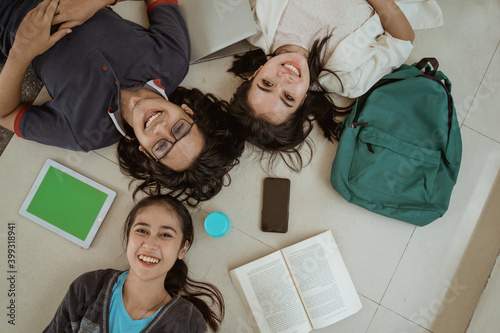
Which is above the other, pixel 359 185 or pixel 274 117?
pixel 274 117

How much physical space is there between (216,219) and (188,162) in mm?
323

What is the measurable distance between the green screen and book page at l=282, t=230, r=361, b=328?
0.91 meters

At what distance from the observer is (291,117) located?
1398 mm

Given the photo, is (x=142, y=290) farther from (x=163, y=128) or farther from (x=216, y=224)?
(x=163, y=128)

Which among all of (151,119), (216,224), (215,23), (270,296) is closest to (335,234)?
(270,296)

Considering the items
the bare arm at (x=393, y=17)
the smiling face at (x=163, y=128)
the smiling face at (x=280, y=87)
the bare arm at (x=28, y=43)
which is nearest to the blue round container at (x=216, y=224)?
the smiling face at (x=163, y=128)

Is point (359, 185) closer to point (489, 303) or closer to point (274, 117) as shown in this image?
point (274, 117)

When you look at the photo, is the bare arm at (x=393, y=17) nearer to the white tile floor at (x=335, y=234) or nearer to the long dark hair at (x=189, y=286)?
the white tile floor at (x=335, y=234)

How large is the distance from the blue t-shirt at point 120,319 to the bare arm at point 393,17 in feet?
5.16

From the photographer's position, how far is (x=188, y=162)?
4.34 feet

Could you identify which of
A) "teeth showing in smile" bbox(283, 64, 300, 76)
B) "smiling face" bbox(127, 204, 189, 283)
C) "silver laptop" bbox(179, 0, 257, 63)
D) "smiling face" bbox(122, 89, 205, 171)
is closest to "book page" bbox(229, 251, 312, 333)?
"smiling face" bbox(127, 204, 189, 283)

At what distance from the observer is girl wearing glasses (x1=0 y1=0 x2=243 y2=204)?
50.4 inches

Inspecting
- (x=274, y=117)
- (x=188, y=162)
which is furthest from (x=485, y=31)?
(x=188, y=162)

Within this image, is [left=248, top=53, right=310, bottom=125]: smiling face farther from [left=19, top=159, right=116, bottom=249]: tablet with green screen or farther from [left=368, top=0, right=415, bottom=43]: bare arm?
[left=19, top=159, right=116, bottom=249]: tablet with green screen
